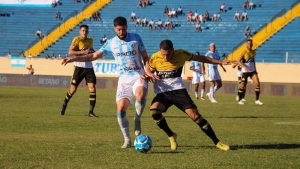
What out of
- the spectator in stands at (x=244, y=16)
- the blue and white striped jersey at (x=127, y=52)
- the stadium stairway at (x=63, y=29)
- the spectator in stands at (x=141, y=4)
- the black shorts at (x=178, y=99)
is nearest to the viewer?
the black shorts at (x=178, y=99)

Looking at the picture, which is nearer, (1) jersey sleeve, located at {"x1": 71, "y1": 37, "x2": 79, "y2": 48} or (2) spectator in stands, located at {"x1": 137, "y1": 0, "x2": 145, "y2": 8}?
(1) jersey sleeve, located at {"x1": 71, "y1": 37, "x2": 79, "y2": 48}

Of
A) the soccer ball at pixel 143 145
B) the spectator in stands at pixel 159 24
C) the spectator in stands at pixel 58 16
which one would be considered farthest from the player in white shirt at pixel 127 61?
the spectator in stands at pixel 58 16

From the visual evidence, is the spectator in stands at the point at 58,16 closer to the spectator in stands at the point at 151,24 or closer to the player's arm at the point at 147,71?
the spectator in stands at the point at 151,24

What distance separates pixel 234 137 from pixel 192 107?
2.67 metres

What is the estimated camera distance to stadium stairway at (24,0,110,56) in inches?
2330

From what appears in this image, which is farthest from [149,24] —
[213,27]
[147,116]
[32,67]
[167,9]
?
[147,116]

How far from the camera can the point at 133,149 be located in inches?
465

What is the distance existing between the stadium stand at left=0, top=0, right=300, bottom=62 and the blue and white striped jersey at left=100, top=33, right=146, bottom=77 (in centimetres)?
3699

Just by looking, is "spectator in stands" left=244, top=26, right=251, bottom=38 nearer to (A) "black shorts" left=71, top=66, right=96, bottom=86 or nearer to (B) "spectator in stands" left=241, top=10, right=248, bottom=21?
(B) "spectator in stands" left=241, top=10, right=248, bottom=21

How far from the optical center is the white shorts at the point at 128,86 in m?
12.5

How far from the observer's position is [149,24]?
57781mm

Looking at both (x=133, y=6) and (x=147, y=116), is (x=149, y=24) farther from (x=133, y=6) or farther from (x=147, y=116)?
(x=147, y=116)

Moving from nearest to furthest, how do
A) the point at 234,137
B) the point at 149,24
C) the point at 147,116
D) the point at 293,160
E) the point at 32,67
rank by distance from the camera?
the point at 293,160, the point at 234,137, the point at 147,116, the point at 32,67, the point at 149,24

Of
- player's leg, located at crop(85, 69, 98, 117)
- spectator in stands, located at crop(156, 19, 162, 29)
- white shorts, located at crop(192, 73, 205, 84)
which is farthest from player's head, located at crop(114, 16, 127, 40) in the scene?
spectator in stands, located at crop(156, 19, 162, 29)
